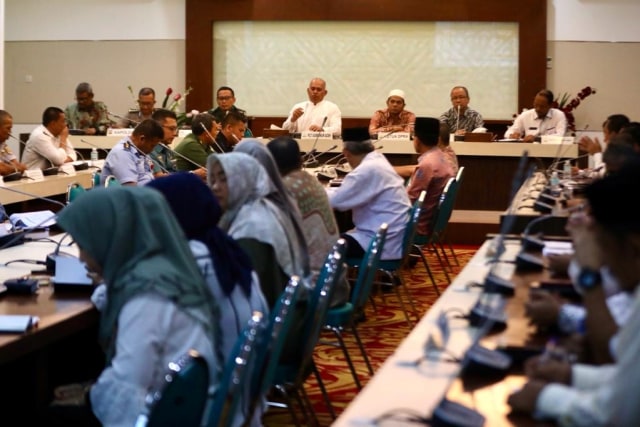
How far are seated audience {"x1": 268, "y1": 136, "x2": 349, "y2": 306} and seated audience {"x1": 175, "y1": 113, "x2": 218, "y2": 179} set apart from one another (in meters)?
2.92

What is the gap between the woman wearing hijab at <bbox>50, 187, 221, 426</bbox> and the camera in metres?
2.56

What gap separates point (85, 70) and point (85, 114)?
2.83 m

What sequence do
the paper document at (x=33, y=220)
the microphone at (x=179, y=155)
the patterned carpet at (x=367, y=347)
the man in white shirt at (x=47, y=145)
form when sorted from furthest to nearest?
the man in white shirt at (x=47, y=145)
the microphone at (x=179, y=155)
the paper document at (x=33, y=220)
the patterned carpet at (x=367, y=347)

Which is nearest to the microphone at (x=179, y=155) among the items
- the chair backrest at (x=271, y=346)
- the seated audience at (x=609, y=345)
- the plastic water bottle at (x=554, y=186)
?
the plastic water bottle at (x=554, y=186)

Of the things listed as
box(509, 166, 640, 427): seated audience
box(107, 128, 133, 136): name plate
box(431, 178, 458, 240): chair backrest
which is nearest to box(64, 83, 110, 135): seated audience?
box(107, 128, 133, 136): name plate

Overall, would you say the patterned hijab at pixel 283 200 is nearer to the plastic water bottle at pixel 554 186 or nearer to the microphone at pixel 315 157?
the plastic water bottle at pixel 554 186

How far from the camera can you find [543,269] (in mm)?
3588

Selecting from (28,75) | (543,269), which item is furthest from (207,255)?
(28,75)

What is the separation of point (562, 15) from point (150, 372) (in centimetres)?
1090

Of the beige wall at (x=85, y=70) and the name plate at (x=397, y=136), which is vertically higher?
the beige wall at (x=85, y=70)

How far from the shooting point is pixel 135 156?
22.4 feet

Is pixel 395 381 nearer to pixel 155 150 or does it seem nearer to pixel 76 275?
pixel 76 275

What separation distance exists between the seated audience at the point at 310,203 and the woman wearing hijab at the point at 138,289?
1.89m

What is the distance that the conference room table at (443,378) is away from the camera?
6.56 ft
